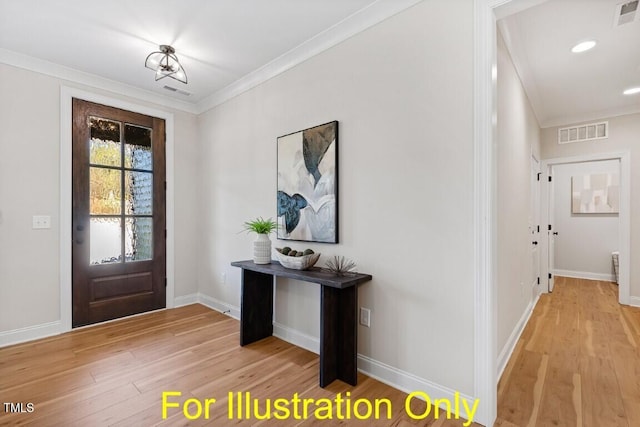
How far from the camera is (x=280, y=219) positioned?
278cm

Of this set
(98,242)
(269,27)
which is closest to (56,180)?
(98,242)

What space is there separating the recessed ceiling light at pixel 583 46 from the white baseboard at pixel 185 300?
183 inches

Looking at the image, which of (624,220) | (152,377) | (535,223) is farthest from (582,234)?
(152,377)

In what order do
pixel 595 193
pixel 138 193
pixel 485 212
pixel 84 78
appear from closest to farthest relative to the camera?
pixel 485 212
pixel 84 78
pixel 138 193
pixel 595 193

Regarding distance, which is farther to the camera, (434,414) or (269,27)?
(269,27)

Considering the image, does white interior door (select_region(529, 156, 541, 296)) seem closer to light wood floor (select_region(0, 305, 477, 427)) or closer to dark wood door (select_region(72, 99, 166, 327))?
light wood floor (select_region(0, 305, 477, 427))

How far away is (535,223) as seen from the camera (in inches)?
149

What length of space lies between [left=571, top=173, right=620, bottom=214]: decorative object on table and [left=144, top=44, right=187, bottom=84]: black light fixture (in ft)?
22.0

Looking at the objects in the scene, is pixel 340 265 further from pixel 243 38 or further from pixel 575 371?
pixel 243 38

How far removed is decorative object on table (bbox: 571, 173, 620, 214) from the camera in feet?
17.3

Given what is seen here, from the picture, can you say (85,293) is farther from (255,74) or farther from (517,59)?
(517,59)

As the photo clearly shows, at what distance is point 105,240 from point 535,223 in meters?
5.04

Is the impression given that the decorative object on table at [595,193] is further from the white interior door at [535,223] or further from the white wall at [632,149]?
the white interior door at [535,223]

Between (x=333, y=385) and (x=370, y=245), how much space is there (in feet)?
3.19
